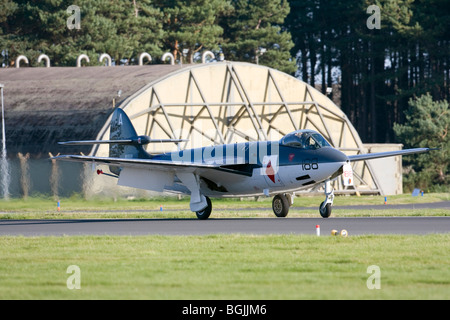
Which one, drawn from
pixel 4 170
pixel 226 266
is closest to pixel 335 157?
pixel 226 266

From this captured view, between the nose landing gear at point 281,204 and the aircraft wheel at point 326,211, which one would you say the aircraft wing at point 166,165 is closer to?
the nose landing gear at point 281,204

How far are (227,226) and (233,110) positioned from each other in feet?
85.5

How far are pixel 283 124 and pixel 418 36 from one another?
1183 inches

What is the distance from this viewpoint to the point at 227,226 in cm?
2517

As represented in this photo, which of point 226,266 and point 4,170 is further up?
point 4,170

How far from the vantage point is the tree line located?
74.6 meters

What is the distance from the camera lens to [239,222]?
26859mm

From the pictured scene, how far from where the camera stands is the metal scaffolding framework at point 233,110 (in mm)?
46062

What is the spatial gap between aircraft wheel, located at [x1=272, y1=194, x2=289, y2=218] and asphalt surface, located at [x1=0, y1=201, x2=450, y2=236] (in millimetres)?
294

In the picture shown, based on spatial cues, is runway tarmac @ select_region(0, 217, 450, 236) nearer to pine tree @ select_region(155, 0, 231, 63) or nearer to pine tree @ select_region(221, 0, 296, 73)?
pine tree @ select_region(155, 0, 231, 63)
